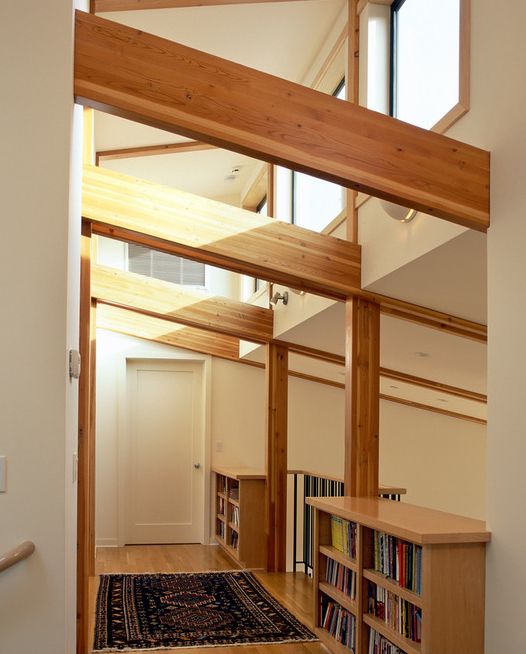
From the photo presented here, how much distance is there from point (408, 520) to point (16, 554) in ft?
6.55

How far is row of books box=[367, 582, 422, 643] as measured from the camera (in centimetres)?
401

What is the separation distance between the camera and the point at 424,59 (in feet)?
15.6

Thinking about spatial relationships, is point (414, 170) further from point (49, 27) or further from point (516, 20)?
point (49, 27)

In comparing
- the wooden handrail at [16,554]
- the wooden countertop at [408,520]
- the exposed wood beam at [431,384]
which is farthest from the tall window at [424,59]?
the exposed wood beam at [431,384]

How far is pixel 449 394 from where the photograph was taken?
29.4ft

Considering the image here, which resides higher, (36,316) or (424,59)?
(424,59)

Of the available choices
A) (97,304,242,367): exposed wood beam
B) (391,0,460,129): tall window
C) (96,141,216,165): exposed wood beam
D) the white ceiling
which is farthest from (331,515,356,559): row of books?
(97,304,242,367): exposed wood beam

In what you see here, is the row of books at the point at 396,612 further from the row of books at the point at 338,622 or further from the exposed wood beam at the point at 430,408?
the exposed wood beam at the point at 430,408

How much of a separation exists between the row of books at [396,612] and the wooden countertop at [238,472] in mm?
3989

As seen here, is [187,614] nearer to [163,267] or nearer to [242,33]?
[242,33]

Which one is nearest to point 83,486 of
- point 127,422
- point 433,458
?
point 127,422

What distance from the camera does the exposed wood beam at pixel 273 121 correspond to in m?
3.27

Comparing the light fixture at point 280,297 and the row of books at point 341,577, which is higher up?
the light fixture at point 280,297

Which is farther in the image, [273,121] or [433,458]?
[433,458]
